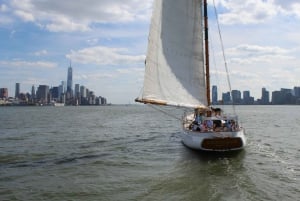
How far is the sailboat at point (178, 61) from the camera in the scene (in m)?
31.4

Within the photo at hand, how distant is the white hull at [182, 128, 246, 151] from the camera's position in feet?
94.0

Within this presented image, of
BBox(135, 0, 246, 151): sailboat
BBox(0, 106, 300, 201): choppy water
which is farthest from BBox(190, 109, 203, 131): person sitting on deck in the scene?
BBox(0, 106, 300, 201): choppy water

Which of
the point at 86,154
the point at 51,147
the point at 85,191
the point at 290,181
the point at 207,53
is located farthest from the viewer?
the point at 51,147

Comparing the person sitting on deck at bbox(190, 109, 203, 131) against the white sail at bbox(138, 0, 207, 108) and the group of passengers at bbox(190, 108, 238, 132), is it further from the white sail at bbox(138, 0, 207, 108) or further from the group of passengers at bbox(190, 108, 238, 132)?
the white sail at bbox(138, 0, 207, 108)

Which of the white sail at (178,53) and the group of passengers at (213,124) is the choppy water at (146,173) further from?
the white sail at (178,53)

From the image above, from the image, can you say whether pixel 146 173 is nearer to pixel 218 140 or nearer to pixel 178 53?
pixel 218 140

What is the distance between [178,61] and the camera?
32250mm

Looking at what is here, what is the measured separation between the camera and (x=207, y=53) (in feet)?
110

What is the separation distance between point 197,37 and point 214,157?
973 centimetres

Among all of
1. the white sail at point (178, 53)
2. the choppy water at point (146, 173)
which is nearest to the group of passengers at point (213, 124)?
the white sail at point (178, 53)

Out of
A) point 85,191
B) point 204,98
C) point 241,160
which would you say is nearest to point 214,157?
point 241,160

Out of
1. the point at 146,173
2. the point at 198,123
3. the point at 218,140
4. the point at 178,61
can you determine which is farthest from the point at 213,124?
the point at 146,173

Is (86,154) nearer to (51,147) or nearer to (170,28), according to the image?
(51,147)

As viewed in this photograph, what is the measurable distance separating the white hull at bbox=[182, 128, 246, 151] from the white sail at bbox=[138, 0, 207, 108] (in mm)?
3482
